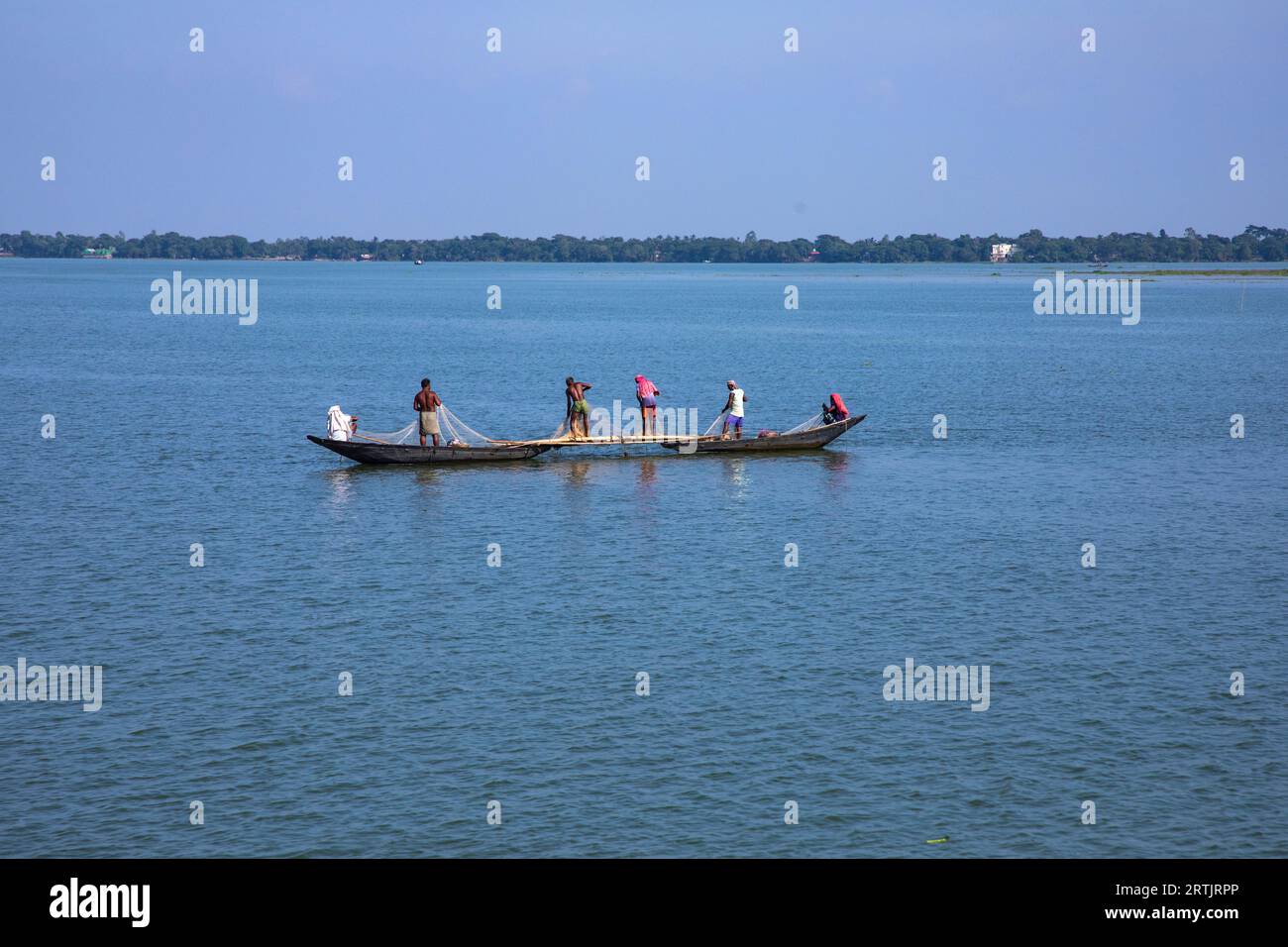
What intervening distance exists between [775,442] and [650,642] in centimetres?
2302

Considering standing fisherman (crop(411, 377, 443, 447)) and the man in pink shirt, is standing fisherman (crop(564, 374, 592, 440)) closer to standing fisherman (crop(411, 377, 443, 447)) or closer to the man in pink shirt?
the man in pink shirt

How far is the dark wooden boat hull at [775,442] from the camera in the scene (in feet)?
156

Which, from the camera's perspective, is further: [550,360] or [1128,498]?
[550,360]

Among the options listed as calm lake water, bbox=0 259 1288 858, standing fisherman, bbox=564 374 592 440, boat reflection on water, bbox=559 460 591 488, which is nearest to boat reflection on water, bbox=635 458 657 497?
calm lake water, bbox=0 259 1288 858

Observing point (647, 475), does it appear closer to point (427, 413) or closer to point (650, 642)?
point (427, 413)

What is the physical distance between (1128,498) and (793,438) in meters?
12.2

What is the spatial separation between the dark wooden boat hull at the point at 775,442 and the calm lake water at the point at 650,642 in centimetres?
51

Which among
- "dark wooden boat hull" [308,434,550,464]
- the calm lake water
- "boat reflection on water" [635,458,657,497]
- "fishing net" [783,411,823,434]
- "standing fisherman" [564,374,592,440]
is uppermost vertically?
"standing fisherman" [564,374,592,440]

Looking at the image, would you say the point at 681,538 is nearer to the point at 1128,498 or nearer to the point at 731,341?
the point at 1128,498

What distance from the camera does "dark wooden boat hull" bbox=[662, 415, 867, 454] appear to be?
1871 inches

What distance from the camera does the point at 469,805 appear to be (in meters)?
19.0

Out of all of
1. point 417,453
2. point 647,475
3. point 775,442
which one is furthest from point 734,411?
point 417,453

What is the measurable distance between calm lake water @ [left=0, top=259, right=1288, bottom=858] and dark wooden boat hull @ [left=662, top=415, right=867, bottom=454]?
510mm
